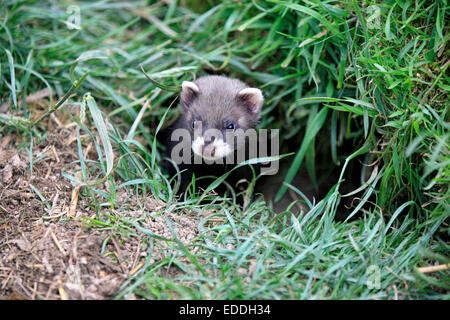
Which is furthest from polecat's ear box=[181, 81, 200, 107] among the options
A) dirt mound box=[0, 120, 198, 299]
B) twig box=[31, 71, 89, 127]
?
dirt mound box=[0, 120, 198, 299]

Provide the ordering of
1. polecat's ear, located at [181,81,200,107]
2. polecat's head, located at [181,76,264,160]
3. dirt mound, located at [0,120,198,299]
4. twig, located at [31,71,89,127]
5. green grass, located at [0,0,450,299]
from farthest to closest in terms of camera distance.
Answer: polecat's ear, located at [181,81,200,107] → polecat's head, located at [181,76,264,160] → twig, located at [31,71,89,127] → green grass, located at [0,0,450,299] → dirt mound, located at [0,120,198,299]

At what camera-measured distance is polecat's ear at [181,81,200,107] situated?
464cm

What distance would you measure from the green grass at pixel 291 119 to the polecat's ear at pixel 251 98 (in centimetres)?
51

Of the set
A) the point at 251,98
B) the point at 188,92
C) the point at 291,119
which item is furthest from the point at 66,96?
the point at 291,119

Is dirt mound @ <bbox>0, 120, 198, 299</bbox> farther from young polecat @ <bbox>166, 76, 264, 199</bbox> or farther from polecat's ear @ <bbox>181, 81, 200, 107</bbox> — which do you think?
polecat's ear @ <bbox>181, 81, 200, 107</bbox>

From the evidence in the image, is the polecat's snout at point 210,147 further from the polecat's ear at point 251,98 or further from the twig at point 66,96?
the twig at point 66,96

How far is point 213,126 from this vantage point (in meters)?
4.43

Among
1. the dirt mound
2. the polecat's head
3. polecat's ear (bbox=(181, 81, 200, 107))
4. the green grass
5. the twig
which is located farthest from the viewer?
polecat's ear (bbox=(181, 81, 200, 107))

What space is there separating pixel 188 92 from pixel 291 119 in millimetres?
1610

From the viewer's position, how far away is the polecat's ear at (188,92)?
4.64m

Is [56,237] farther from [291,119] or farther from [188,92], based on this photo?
[291,119]

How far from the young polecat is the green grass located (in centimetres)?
37

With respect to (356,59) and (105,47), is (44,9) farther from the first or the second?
(356,59)
